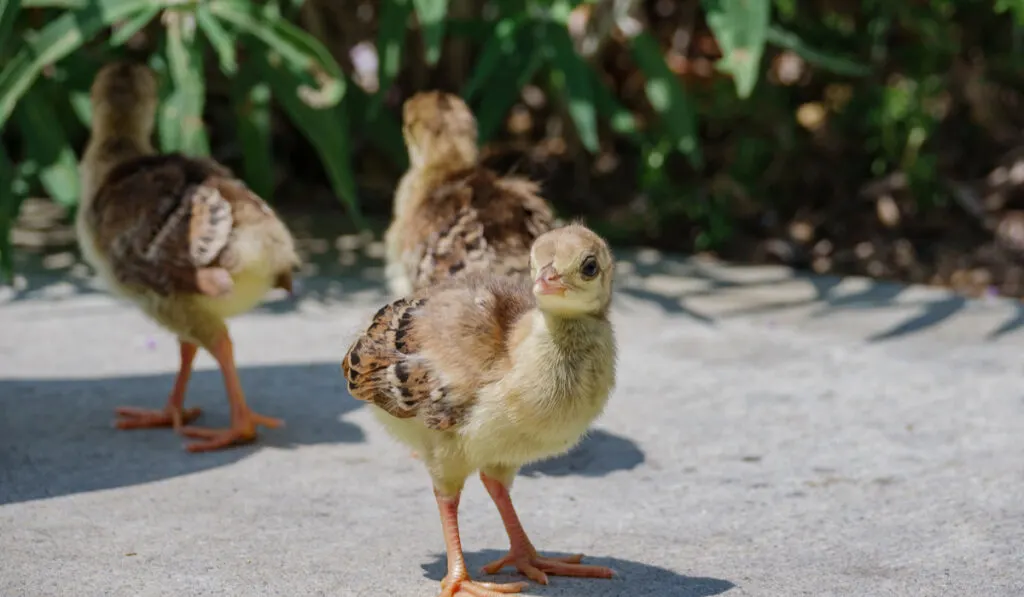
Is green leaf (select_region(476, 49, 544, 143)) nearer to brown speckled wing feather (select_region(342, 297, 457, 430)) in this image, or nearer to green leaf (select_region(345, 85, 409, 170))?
green leaf (select_region(345, 85, 409, 170))

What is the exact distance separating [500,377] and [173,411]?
219 centimetres

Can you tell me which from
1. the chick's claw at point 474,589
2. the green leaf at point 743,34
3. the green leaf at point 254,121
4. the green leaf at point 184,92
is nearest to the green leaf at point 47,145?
the green leaf at point 184,92

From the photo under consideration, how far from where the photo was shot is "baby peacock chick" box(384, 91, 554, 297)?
489 centimetres

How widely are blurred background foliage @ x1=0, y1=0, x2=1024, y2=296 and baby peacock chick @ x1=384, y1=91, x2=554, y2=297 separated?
82 cm

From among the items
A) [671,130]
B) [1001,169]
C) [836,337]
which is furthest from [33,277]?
[1001,169]

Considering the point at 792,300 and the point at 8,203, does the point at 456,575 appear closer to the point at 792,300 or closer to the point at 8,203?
the point at 792,300

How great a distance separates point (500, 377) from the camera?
144 inches

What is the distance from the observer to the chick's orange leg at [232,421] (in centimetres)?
513

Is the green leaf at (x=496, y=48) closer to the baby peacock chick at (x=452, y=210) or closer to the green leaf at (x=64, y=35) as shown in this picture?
the baby peacock chick at (x=452, y=210)

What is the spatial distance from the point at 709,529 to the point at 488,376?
1.08m

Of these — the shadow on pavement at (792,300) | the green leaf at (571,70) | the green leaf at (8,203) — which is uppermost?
the green leaf at (571,70)

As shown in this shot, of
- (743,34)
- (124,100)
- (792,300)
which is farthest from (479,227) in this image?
(792,300)

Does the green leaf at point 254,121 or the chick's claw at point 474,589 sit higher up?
the green leaf at point 254,121

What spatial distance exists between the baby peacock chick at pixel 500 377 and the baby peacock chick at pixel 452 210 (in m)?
0.89
